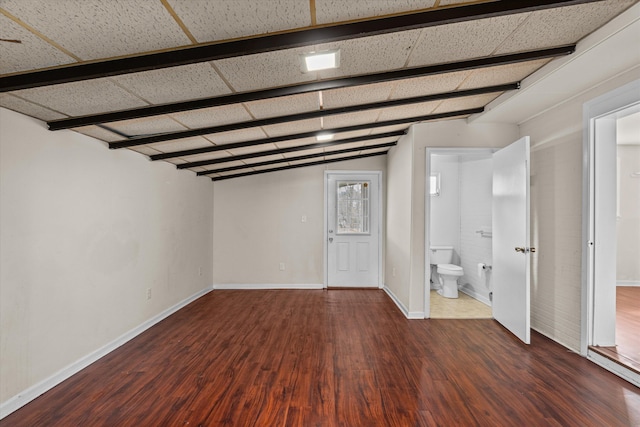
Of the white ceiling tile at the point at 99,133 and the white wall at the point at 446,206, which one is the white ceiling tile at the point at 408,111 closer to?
the white wall at the point at 446,206

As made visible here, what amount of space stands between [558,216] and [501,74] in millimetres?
1526

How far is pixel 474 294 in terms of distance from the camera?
462 cm

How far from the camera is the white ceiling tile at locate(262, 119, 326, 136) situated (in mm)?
2971

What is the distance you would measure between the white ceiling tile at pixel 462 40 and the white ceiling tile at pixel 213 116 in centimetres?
135

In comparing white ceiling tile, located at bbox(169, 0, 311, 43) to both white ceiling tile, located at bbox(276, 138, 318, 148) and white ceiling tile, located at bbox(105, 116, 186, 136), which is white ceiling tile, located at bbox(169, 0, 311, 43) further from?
white ceiling tile, located at bbox(276, 138, 318, 148)

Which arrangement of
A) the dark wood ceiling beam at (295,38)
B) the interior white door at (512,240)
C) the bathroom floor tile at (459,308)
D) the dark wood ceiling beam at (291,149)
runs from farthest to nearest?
the dark wood ceiling beam at (291,149) → the bathroom floor tile at (459,308) → the interior white door at (512,240) → the dark wood ceiling beam at (295,38)

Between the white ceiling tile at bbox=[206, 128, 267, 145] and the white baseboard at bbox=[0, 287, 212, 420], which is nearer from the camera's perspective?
the white baseboard at bbox=[0, 287, 212, 420]

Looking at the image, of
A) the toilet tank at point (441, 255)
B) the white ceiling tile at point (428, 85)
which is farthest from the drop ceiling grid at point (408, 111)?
the toilet tank at point (441, 255)

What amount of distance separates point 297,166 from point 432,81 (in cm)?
313

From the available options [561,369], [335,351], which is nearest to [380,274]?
[335,351]

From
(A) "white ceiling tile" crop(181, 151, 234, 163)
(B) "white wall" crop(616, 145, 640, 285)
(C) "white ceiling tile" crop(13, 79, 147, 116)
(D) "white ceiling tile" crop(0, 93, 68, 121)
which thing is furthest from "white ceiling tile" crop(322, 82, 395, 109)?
(B) "white wall" crop(616, 145, 640, 285)

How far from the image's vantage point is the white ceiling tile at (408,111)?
9.67ft

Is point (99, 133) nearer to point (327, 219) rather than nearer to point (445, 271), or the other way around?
point (327, 219)

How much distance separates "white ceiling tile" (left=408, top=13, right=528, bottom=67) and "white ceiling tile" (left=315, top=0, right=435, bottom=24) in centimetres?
27
